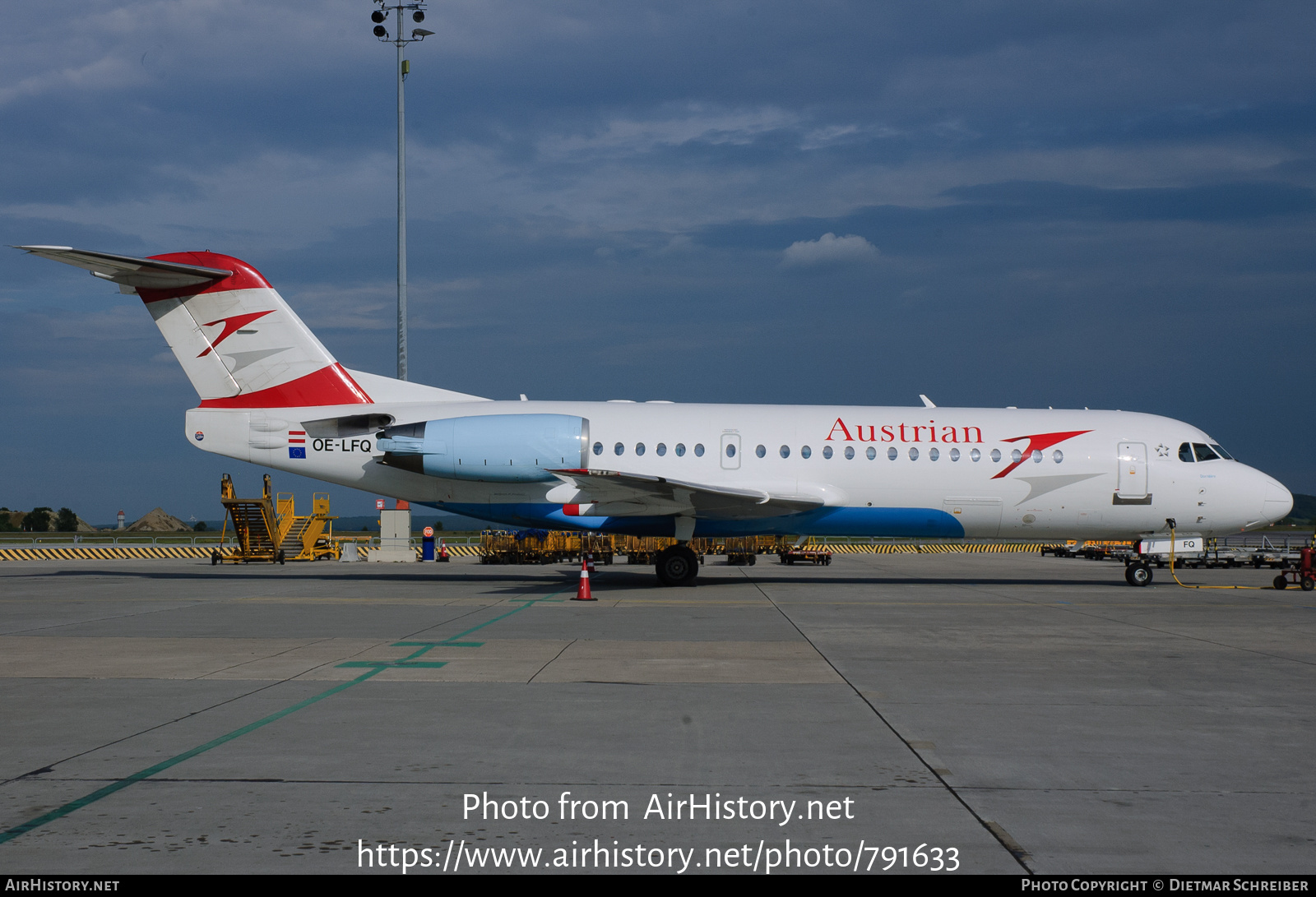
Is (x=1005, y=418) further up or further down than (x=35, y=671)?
further up

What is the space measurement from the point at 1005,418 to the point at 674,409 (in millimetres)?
7293

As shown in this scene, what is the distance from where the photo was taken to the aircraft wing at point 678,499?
18.6 m

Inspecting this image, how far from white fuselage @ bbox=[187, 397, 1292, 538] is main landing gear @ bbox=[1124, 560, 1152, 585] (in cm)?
86

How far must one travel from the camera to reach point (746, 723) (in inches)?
267

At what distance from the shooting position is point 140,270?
19.6 metres

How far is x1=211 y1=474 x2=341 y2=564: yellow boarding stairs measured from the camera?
3247cm

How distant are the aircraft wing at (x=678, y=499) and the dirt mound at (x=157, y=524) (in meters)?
91.4

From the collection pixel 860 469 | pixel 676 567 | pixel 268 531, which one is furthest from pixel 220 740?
pixel 268 531

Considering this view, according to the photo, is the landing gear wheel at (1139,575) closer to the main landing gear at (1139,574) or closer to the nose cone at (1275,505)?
the main landing gear at (1139,574)

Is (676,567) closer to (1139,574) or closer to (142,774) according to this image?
(1139,574)

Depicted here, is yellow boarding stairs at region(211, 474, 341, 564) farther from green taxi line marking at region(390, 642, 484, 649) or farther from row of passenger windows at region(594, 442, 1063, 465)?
green taxi line marking at region(390, 642, 484, 649)

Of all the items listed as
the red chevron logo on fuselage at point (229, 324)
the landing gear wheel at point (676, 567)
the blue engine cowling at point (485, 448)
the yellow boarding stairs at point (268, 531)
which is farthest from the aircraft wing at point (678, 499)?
the yellow boarding stairs at point (268, 531)

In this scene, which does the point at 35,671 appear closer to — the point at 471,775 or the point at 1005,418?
the point at 471,775

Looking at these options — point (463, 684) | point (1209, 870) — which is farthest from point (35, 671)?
point (1209, 870)
